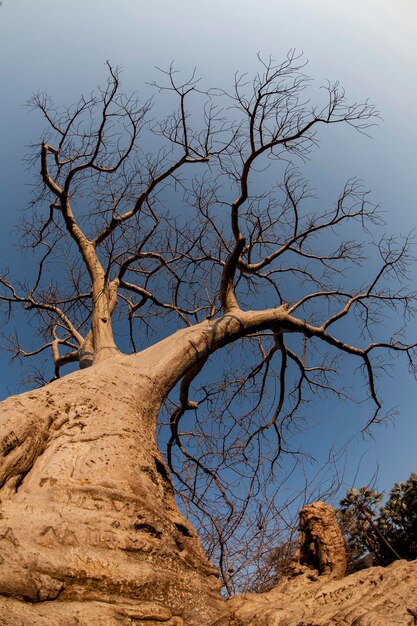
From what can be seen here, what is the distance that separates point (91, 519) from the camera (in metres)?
1.67

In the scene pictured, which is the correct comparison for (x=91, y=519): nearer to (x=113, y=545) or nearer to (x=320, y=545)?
(x=113, y=545)

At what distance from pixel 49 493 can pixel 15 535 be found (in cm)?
30

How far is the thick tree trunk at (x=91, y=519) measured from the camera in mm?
1390

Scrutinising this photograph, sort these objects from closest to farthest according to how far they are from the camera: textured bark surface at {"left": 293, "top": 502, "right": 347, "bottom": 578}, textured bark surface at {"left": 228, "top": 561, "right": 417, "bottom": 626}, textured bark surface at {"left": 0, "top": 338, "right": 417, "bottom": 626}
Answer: textured bark surface at {"left": 228, "top": 561, "right": 417, "bottom": 626} → textured bark surface at {"left": 0, "top": 338, "right": 417, "bottom": 626} → textured bark surface at {"left": 293, "top": 502, "right": 347, "bottom": 578}

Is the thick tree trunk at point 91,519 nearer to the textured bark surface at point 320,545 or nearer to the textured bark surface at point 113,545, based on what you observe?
the textured bark surface at point 113,545

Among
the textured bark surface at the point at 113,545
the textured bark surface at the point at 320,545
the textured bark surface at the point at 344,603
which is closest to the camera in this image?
the textured bark surface at the point at 344,603

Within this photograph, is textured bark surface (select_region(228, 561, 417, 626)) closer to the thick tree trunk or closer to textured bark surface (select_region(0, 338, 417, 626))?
textured bark surface (select_region(0, 338, 417, 626))

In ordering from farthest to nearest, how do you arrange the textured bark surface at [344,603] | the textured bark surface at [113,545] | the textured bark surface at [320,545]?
the textured bark surface at [320,545] → the textured bark surface at [113,545] → the textured bark surface at [344,603]

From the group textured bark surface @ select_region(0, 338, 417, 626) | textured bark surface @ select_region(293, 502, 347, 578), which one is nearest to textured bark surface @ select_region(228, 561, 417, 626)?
textured bark surface @ select_region(0, 338, 417, 626)

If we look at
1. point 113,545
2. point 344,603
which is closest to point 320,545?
point 344,603

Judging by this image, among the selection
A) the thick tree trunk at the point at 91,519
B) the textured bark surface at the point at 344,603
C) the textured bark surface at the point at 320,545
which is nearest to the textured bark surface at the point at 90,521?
the thick tree trunk at the point at 91,519

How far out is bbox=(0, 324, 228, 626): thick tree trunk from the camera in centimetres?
139

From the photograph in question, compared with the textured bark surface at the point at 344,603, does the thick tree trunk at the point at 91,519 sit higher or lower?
higher

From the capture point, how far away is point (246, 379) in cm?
543
